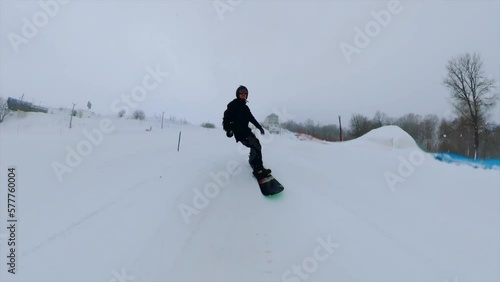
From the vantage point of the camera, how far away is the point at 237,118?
6.36 m

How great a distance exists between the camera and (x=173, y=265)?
261 centimetres

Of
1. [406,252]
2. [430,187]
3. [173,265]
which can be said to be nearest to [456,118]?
[430,187]

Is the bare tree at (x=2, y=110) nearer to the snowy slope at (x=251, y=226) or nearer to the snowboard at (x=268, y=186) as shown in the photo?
the snowy slope at (x=251, y=226)

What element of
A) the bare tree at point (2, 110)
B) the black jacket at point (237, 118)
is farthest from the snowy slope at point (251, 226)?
the bare tree at point (2, 110)

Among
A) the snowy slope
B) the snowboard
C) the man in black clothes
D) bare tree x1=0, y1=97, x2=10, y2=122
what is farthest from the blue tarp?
bare tree x1=0, y1=97, x2=10, y2=122

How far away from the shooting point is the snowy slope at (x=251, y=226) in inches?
102

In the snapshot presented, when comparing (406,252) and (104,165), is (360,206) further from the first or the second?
(104,165)

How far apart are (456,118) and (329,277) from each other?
134 ft

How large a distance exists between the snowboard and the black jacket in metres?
1.45

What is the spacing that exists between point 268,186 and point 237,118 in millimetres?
2136

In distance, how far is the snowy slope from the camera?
2.59 metres

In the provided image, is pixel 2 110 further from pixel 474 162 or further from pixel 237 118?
pixel 474 162

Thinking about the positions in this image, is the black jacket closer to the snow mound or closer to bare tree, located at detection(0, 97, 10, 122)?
the snow mound

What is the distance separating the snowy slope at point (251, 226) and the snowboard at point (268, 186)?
6.8 inches
